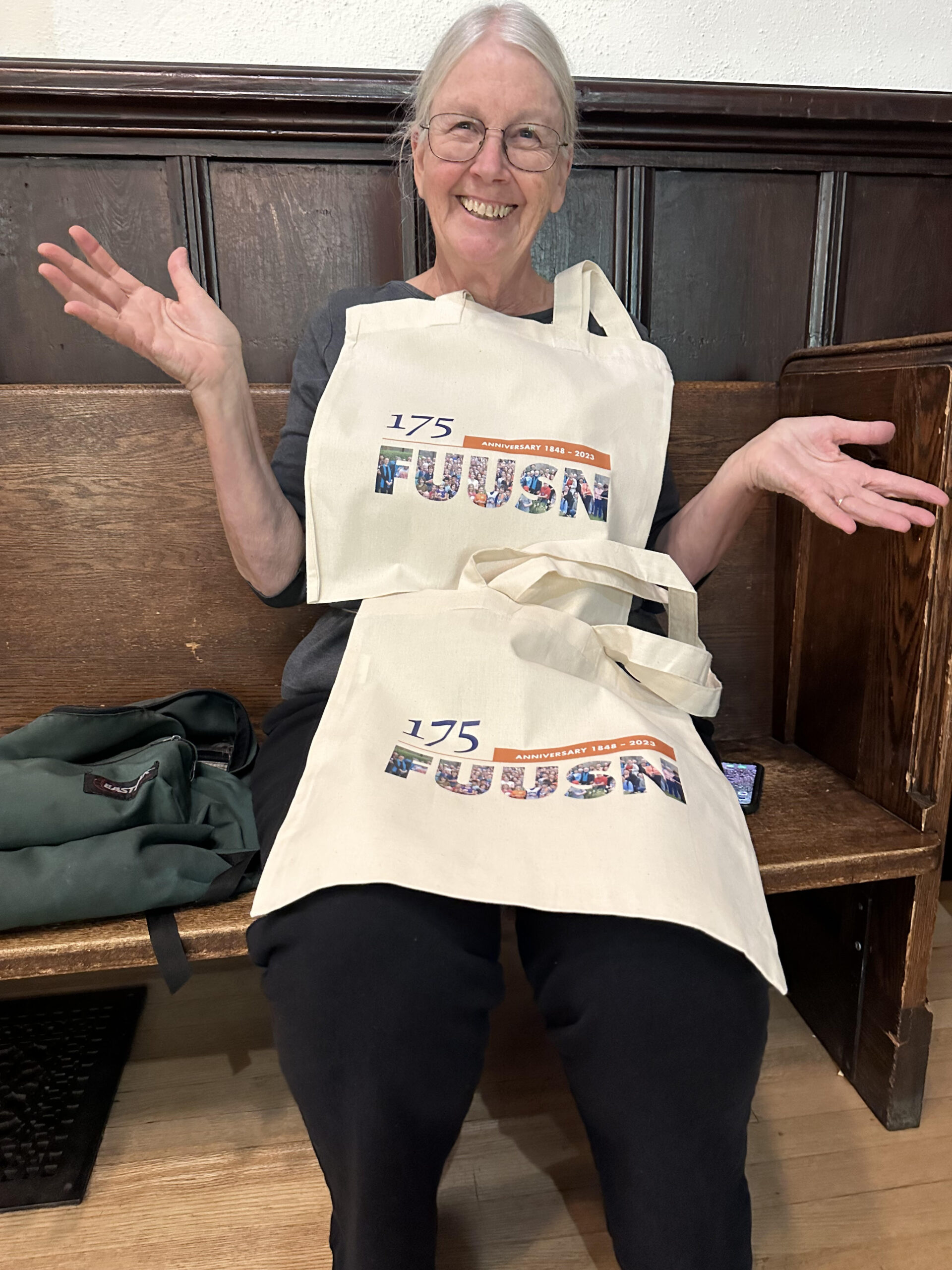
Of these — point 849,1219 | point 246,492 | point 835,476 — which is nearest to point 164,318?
point 246,492

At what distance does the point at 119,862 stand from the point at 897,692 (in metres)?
1.01

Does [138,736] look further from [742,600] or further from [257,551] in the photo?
[742,600]

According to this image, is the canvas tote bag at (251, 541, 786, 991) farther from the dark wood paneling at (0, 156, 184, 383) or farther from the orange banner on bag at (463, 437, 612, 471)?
the dark wood paneling at (0, 156, 184, 383)

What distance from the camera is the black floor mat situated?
1.12 m

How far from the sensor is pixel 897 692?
1.19m

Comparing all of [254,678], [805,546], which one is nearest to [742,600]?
[805,546]

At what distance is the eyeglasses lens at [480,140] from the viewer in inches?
44.6

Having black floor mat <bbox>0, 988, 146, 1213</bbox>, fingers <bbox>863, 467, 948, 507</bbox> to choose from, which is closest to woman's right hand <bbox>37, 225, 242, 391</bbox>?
fingers <bbox>863, 467, 948, 507</bbox>

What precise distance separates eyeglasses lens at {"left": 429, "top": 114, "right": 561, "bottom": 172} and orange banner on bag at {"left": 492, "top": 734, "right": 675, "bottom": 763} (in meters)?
0.76

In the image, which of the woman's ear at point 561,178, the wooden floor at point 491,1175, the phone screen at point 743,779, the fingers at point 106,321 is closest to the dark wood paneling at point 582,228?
the woman's ear at point 561,178

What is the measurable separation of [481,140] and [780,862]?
3.26ft

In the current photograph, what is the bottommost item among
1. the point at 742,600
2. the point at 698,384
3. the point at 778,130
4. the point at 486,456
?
the point at 742,600

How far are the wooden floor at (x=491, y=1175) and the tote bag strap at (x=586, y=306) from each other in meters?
1.09

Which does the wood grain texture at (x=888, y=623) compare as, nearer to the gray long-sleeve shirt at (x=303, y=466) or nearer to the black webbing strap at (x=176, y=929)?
the gray long-sleeve shirt at (x=303, y=466)
